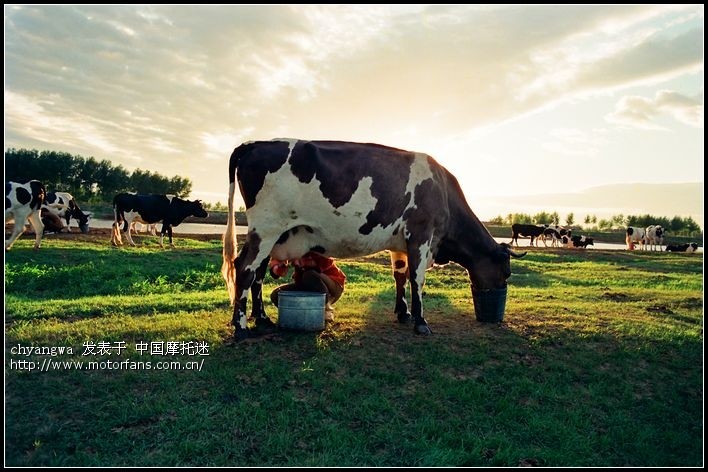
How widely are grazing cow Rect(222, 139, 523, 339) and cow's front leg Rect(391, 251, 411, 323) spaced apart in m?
0.02

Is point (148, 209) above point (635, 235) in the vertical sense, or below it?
above

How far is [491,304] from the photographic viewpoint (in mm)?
8352

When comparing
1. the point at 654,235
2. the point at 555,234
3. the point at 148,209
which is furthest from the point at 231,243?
the point at 654,235

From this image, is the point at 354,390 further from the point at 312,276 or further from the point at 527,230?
the point at 527,230

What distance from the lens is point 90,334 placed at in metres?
6.88

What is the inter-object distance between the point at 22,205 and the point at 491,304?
49.3 ft

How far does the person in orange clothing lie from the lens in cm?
781

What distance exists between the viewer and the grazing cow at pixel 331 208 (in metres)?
6.98

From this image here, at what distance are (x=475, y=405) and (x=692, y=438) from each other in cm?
239

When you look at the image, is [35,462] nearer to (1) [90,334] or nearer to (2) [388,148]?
(1) [90,334]

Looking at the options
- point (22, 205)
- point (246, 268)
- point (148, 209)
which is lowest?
point (246, 268)

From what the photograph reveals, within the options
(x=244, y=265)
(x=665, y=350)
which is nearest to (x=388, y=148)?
(x=244, y=265)

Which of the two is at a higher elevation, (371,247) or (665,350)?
(371,247)

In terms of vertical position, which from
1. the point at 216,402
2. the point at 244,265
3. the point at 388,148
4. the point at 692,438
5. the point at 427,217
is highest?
the point at 388,148
